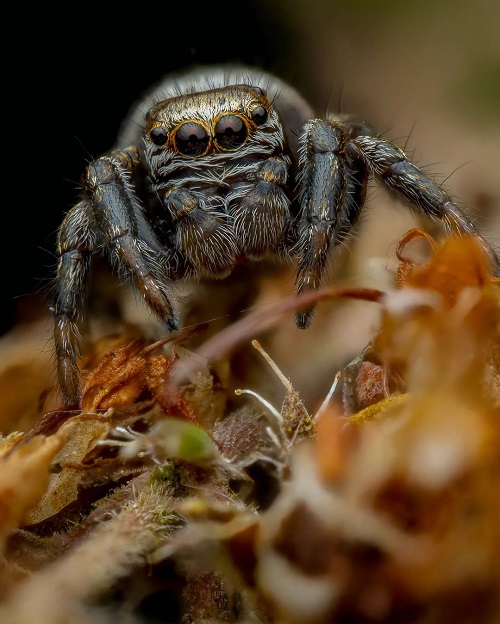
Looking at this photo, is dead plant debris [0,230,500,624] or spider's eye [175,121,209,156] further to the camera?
spider's eye [175,121,209,156]

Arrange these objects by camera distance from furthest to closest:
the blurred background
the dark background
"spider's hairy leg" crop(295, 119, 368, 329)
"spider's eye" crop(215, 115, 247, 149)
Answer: the dark background
the blurred background
"spider's eye" crop(215, 115, 247, 149)
"spider's hairy leg" crop(295, 119, 368, 329)

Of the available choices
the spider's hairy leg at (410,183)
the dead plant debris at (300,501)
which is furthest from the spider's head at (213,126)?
the dead plant debris at (300,501)

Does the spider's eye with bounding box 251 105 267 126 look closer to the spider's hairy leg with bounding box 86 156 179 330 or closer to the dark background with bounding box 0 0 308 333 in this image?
the spider's hairy leg with bounding box 86 156 179 330

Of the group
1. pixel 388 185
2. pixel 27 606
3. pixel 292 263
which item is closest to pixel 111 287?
pixel 292 263

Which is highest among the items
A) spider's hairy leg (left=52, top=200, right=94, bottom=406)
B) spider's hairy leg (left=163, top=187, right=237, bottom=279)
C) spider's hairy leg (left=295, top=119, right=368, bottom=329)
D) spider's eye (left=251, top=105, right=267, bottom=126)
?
spider's eye (left=251, top=105, right=267, bottom=126)

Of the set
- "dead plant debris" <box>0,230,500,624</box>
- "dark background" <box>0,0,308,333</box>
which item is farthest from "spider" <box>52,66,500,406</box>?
"dark background" <box>0,0,308,333</box>

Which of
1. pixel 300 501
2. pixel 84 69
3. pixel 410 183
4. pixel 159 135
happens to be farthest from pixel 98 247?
pixel 84 69
